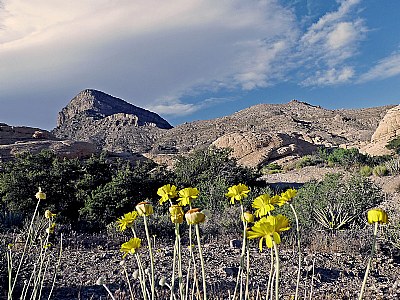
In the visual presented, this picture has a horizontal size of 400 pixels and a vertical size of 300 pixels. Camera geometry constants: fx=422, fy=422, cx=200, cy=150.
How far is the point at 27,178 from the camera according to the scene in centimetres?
1152

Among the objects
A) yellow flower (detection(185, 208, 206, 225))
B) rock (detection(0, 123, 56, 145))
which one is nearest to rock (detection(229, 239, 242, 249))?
yellow flower (detection(185, 208, 206, 225))

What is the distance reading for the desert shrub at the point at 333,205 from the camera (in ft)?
28.0

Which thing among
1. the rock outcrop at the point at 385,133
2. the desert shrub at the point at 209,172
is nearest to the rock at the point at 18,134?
the desert shrub at the point at 209,172

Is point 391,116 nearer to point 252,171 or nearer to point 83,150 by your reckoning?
point 252,171

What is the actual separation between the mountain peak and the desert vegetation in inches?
2586

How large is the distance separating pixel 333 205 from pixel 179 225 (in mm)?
5147

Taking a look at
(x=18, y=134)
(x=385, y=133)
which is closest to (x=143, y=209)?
(x=18, y=134)

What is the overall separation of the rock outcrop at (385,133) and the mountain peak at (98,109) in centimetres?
5367

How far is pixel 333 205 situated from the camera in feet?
29.5

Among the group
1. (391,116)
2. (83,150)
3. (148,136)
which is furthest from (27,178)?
(148,136)

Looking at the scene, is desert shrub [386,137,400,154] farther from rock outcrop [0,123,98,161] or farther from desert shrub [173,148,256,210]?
rock outcrop [0,123,98,161]

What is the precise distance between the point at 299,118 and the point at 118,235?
57.9 meters

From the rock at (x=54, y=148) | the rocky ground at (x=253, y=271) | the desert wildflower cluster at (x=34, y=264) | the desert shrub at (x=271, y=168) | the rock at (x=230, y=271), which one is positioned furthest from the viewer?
the desert shrub at (x=271, y=168)

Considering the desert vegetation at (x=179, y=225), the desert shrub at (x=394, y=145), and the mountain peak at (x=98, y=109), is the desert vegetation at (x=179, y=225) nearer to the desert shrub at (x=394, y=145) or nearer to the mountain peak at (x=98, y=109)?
the desert shrub at (x=394, y=145)
